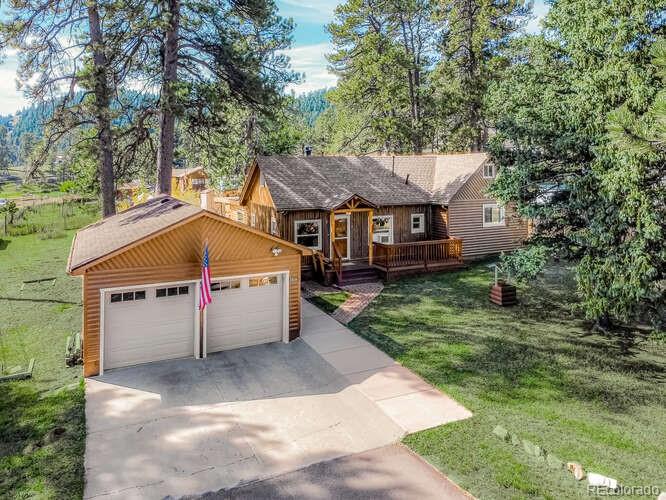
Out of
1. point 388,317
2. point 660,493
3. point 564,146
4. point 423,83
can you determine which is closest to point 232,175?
point 423,83

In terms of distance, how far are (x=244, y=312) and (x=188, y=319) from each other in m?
1.42

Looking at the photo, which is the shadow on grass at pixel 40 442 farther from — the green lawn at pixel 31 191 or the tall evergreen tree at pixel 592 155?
the green lawn at pixel 31 191

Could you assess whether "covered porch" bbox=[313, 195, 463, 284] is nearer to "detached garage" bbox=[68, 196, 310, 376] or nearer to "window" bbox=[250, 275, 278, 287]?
"window" bbox=[250, 275, 278, 287]

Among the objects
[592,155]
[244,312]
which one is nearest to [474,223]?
[592,155]

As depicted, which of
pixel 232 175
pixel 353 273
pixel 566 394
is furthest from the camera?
pixel 232 175


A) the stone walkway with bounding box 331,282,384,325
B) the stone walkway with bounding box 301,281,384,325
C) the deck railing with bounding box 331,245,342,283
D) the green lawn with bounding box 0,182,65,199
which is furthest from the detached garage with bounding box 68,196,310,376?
the green lawn with bounding box 0,182,65,199

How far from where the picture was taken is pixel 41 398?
29.8 feet

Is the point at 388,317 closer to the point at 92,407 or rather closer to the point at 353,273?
the point at 353,273

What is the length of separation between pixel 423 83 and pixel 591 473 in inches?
1249

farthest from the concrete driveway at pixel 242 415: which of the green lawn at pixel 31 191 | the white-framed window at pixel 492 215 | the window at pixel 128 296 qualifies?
the green lawn at pixel 31 191

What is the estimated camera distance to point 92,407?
340 inches

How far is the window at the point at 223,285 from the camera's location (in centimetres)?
1139

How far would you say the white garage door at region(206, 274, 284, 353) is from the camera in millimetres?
11414

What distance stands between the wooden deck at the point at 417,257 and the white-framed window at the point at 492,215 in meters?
2.62
